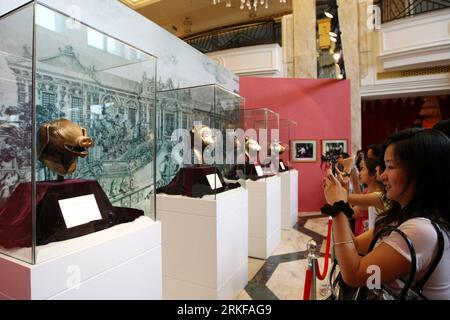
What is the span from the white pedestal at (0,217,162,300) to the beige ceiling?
32.8ft

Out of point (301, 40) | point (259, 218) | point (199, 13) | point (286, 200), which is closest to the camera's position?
point (259, 218)

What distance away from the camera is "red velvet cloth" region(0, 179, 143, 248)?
1.41 m

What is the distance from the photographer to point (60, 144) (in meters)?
1.59

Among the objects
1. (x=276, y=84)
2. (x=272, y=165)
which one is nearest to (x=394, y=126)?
(x=276, y=84)

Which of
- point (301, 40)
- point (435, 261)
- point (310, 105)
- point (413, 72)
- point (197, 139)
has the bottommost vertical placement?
point (435, 261)

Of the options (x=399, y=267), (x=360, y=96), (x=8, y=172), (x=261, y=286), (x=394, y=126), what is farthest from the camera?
(x=394, y=126)

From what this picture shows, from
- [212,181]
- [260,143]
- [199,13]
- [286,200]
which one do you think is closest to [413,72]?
[286,200]

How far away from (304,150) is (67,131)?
6994mm

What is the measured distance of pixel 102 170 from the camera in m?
2.30

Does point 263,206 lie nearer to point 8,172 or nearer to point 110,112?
point 110,112

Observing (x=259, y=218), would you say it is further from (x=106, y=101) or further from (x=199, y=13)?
(x=199, y=13)

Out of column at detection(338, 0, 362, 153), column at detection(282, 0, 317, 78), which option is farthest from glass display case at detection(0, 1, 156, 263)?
column at detection(338, 0, 362, 153)

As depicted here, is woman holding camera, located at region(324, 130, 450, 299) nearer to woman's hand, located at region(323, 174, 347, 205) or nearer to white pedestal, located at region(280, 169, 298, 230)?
woman's hand, located at region(323, 174, 347, 205)

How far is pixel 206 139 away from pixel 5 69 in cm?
188
